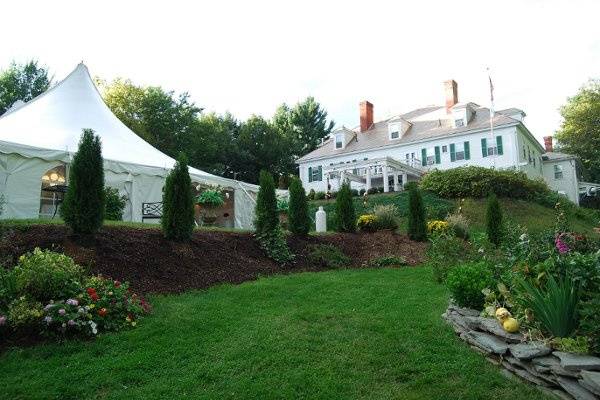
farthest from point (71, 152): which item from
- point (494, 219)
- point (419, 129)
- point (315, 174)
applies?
point (419, 129)

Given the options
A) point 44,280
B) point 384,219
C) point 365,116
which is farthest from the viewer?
point 365,116

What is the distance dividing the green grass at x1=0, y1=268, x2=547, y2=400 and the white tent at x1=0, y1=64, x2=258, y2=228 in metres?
6.91

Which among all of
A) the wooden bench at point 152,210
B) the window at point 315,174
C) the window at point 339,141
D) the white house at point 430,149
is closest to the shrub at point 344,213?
the wooden bench at point 152,210

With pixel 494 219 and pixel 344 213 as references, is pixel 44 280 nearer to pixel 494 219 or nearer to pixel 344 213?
pixel 344 213

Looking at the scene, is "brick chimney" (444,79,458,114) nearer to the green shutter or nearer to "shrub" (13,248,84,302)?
the green shutter

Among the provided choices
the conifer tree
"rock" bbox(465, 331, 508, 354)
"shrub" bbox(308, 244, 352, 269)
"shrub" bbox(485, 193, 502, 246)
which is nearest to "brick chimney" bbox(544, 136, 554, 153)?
"shrub" bbox(485, 193, 502, 246)

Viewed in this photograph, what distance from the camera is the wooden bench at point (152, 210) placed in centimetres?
1157

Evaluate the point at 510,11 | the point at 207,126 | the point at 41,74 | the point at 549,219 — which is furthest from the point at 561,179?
the point at 41,74

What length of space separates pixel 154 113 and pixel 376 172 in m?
15.0

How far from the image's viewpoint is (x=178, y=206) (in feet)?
25.2

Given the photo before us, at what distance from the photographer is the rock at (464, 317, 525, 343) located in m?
3.70

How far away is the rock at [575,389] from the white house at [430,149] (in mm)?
20758

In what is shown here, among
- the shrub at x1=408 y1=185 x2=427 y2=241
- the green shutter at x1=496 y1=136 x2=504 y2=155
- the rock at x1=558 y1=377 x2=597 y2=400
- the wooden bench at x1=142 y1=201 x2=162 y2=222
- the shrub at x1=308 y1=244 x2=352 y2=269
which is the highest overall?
the green shutter at x1=496 y1=136 x2=504 y2=155

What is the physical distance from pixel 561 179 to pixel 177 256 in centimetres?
3014
